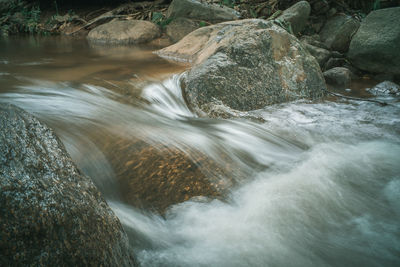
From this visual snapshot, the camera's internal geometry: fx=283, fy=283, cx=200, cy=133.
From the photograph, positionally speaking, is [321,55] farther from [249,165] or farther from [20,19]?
[20,19]

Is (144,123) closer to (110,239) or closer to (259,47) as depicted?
(110,239)

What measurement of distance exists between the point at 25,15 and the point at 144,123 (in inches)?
630

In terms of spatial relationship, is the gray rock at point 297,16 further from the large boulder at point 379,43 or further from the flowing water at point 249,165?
the flowing water at point 249,165

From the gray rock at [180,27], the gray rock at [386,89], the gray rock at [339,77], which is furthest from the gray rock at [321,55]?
the gray rock at [180,27]

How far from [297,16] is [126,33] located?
5773 millimetres

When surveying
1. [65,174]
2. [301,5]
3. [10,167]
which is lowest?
[65,174]

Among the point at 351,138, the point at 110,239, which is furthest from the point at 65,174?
the point at 351,138

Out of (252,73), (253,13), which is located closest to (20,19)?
(253,13)

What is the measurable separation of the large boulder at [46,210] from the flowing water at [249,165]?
1.34ft

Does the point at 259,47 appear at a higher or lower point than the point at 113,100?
higher

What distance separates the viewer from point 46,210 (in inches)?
45.1

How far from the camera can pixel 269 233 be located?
193 centimetres

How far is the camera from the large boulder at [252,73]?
3926 millimetres

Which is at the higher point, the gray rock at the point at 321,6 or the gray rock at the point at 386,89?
the gray rock at the point at 321,6
